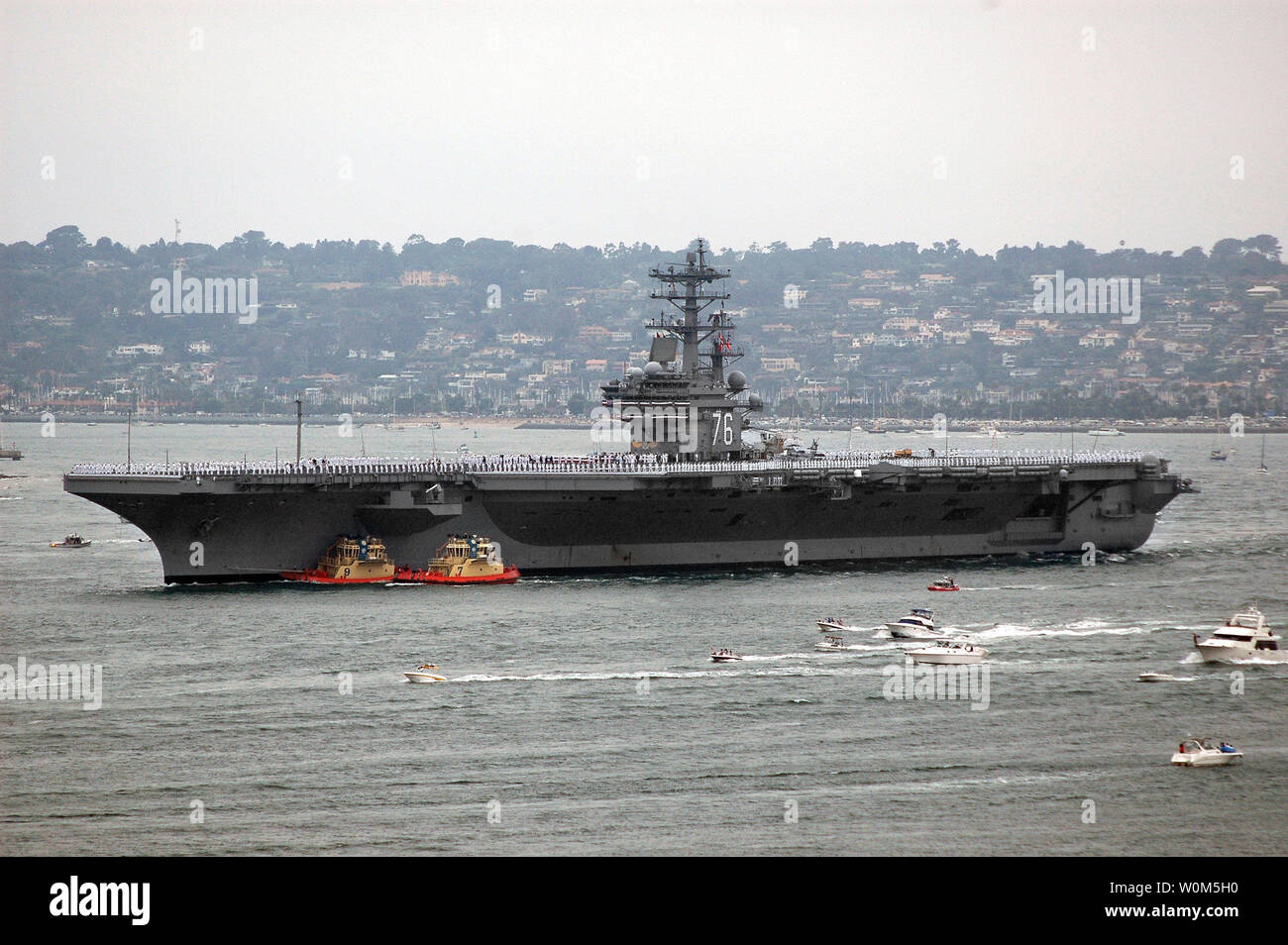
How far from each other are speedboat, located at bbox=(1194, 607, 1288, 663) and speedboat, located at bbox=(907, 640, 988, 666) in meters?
4.26

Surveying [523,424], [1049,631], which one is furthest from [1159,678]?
[523,424]

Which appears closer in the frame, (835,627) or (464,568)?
(835,627)

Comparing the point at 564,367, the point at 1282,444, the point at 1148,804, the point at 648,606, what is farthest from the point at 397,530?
the point at 564,367

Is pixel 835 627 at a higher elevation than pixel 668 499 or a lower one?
lower

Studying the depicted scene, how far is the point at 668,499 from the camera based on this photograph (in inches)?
1460

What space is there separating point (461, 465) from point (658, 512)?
4913 mm

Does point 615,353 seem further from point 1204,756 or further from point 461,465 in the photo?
point 1204,756

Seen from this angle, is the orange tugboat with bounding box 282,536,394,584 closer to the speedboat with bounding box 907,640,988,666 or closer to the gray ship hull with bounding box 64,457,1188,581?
the gray ship hull with bounding box 64,457,1188,581

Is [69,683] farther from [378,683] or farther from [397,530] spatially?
[397,530]

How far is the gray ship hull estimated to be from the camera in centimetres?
3441

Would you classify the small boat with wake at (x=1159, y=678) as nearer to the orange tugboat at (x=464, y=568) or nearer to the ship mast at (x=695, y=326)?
the orange tugboat at (x=464, y=568)

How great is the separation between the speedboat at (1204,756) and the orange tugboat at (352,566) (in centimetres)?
1928

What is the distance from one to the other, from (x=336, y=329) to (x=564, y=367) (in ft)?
129

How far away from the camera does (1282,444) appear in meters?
133
